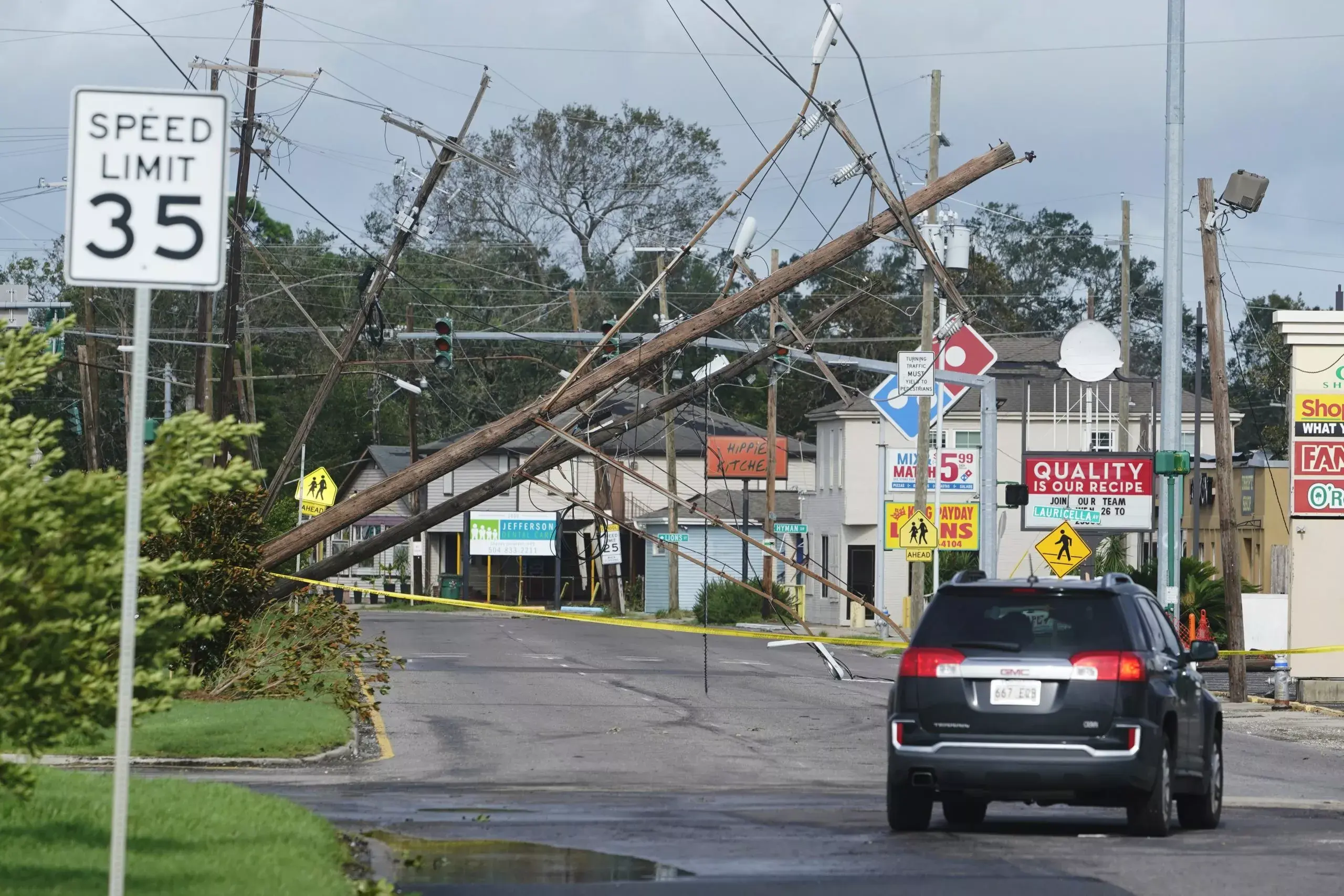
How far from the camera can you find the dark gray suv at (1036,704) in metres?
11.1

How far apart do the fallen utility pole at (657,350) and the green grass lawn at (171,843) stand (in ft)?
32.4

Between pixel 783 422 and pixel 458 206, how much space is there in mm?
20093

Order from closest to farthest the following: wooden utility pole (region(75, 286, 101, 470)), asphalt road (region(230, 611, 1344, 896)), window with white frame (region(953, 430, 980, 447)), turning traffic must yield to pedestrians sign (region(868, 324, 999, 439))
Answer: asphalt road (region(230, 611, 1344, 896)), turning traffic must yield to pedestrians sign (region(868, 324, 999, 439)), wooden utility pole (region(75, 286, 101, 470)), window with white frame (region(953, 430, 980, 447))

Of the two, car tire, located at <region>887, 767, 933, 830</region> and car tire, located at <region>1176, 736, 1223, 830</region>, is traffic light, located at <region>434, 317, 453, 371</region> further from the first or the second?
car tire, located at <region>887, 767, 933, 830</region>

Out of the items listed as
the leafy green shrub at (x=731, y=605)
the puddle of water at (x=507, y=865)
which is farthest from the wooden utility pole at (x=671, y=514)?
the puddle of water at (x=507, y=865)

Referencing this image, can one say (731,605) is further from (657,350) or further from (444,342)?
(657,350)

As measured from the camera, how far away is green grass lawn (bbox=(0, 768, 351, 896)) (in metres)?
8.30

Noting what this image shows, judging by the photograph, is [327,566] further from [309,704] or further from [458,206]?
[458,206]

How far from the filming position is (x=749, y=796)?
47.3 feet

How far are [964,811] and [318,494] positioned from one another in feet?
109

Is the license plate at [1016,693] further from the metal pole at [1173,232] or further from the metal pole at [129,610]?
the metal pole at [1173,232]

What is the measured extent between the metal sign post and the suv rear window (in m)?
5.80

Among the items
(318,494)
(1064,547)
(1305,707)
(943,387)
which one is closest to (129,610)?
(1305,707)

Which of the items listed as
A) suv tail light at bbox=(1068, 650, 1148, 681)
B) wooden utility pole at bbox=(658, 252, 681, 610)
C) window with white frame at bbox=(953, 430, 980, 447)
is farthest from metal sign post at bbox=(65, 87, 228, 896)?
window with white frame at bbox=(953, 430, 980, 447)
